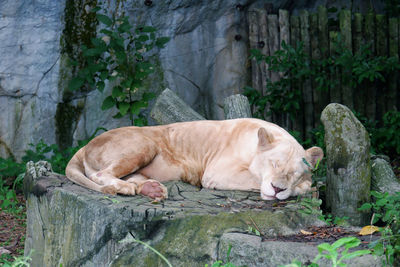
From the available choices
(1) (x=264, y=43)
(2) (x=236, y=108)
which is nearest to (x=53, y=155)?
(2) (x=236, y=108)

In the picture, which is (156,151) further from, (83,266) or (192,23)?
(192,23)

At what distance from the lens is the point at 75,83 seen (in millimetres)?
8352

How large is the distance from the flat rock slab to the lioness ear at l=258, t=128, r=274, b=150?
0.53m

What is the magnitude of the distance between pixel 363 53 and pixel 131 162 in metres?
4.75

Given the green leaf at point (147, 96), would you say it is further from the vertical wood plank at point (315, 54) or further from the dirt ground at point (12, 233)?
the vertical wood plank at point (315, 54)

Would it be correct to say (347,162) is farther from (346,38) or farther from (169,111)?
(346,38)

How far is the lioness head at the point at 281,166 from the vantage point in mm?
4625

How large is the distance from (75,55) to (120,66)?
782 mm

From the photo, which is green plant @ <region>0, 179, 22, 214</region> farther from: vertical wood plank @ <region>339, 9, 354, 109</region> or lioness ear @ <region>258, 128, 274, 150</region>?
vertical wood plank @ <region>339, 9, 354, 109</region>

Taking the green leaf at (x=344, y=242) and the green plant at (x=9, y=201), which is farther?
the green plant at (x=9, y=201)

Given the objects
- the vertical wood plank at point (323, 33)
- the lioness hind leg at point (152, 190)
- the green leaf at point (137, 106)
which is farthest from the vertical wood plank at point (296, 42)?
the lioness hind leg at point (152, 190)

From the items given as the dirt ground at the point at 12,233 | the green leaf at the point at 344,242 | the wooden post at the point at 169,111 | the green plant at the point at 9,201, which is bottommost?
the dirt ground at the point at 12,233

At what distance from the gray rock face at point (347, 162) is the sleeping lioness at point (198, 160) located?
243mm

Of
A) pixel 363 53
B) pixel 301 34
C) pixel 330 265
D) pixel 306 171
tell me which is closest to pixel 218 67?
pixel 301 34
